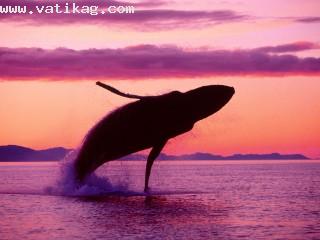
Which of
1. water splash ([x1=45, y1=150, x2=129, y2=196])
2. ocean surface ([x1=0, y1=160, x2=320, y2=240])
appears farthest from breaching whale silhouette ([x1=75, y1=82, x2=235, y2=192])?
water splash ([x1=45, y1=150, x2=129, y2=196])

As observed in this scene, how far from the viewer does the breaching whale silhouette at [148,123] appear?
31500mm

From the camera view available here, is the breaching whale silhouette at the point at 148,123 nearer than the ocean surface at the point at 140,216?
No

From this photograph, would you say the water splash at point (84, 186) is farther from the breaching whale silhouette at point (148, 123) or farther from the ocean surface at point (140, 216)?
the breaching whale silhouette at point (148, 123)

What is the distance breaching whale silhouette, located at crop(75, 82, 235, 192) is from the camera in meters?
31.5

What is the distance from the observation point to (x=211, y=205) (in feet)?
130

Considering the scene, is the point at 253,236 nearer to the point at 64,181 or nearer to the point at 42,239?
the point at 42,239

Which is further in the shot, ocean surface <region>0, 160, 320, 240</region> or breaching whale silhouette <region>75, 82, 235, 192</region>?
breaching whale silhouette <region>75, 82, 235, 192</region>

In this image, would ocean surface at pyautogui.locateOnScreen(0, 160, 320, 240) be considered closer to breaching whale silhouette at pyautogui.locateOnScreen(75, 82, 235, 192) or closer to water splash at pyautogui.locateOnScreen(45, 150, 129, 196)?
water splash at pyautogui.locateOnScreen(45, 150, 129, 196)

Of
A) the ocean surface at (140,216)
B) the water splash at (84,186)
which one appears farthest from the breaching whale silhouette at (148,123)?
the water splash at (84,186)

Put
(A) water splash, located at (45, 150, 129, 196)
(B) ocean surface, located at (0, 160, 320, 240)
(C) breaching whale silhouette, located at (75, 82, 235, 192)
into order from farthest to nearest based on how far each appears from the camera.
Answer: (A) water splash, located at (45, 150, 129, 196) < (C) breaching whale silhouette, located at (75, 82, 235, 192) < (B) ocean surface, located at (0, 160, 320, 240)

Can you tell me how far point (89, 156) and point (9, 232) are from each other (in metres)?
9.14

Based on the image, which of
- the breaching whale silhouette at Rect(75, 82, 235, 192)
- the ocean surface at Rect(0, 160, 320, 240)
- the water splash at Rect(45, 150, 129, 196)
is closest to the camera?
the ocean surface at Rect(0, 160, 320, 240)

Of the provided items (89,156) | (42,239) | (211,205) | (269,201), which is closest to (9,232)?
(42,239)

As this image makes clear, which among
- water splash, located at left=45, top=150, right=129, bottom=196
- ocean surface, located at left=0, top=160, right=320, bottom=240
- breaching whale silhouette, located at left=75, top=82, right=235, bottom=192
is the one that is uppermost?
breaching whale silhouette, located at left=75, top=82, right=235, bottom=192
